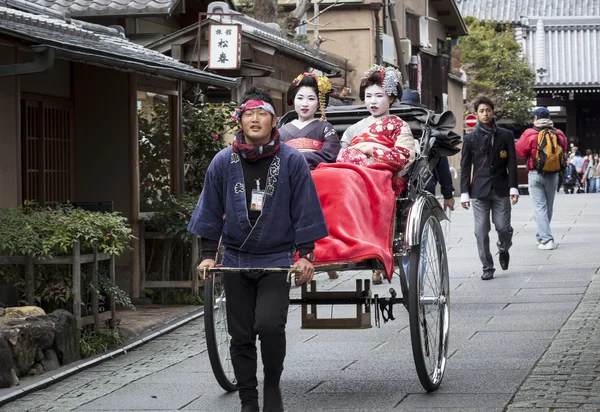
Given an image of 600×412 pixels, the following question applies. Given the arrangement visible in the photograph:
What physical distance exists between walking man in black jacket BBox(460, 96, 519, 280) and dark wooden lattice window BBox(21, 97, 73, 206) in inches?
178

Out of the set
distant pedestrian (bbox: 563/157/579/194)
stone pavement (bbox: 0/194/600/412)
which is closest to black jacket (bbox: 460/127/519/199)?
stone pavement (bbox: 0/194/600/412)

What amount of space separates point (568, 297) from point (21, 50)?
589 centimetres

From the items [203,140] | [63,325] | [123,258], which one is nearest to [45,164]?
[123,258]

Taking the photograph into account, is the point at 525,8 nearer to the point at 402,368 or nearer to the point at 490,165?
the point at 490,165

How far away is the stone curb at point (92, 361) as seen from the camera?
292 inches

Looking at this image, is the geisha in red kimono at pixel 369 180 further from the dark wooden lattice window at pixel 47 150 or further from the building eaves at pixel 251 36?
the building eaves at pixel 251 36

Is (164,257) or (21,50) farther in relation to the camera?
(164,257)

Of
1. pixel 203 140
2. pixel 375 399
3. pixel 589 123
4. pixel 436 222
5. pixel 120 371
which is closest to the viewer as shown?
pixel 375 399

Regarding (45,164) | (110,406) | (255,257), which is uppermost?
(45,164)

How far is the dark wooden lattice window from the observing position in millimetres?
11484

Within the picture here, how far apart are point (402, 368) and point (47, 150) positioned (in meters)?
5.49

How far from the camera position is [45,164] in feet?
38.6

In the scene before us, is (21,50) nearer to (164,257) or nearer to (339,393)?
(164,257)

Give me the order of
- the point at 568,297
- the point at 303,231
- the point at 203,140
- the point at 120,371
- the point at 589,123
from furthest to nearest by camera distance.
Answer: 1. the point at 589,123
2. the point at 203,140
3. the point at 568,297
4. the point at 120,371
5. the point at 303,231
